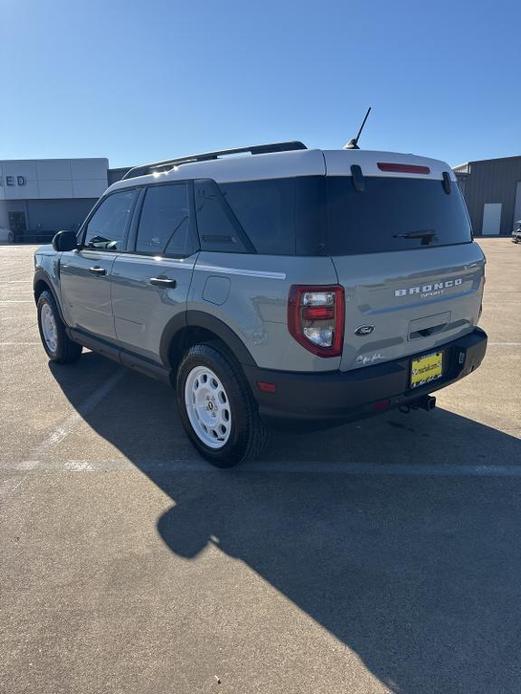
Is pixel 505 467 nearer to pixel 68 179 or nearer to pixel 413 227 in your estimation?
pixel 413 227

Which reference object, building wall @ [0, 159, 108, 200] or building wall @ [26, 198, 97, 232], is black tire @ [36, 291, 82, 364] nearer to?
building wall @ [0, 159, 108, 200]

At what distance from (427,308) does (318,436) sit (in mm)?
1403

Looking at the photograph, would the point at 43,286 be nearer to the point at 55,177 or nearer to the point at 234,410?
the point at 234,410

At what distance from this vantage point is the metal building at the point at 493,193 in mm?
38844

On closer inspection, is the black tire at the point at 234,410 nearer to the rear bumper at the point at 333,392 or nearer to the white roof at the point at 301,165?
the rear bumper at the point at 333,392

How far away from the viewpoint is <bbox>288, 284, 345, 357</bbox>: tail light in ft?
8.75

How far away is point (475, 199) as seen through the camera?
131ft

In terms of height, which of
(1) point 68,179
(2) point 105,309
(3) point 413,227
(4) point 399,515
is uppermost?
(1) point 68,179

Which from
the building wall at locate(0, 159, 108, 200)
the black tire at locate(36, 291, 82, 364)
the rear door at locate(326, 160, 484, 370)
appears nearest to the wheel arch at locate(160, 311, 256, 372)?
the rear door at locate(326, 160, 484, 370)

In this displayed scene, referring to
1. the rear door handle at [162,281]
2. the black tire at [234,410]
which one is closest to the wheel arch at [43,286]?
the rear door handle at [162,281]

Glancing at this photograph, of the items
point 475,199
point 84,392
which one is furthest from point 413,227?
point 475,199

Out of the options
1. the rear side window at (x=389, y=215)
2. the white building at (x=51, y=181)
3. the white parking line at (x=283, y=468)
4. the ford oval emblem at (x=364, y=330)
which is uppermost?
the white building at (x=51, y=181)

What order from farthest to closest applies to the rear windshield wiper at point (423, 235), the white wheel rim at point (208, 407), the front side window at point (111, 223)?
the front side window at point (111, 223) → the white wheel rim at point (208, 407) → the rear windshield wiper at point (423, 235)

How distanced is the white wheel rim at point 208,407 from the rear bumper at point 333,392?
44 centimetres
